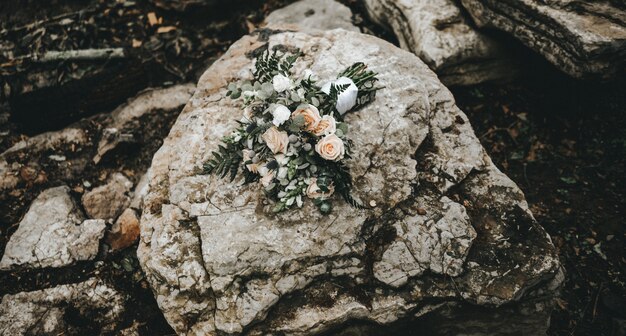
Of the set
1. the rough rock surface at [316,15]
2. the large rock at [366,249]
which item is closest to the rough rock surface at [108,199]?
the large rock at [366,249]

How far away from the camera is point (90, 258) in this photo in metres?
3.64

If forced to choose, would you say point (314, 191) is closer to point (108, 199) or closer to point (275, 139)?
point (275, 139)

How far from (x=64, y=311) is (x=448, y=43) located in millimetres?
4624

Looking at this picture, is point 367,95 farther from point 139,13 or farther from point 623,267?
point 139,13

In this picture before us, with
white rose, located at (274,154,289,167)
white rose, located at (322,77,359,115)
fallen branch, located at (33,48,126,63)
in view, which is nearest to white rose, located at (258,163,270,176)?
white rose, located at (274,154,289,167)

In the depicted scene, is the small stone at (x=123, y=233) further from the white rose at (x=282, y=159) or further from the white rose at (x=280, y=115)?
the white rose at (x=280, y=115)

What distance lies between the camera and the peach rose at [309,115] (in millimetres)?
2764

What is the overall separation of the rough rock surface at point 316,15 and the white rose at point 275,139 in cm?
268

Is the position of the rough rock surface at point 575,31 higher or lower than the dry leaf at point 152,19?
higher

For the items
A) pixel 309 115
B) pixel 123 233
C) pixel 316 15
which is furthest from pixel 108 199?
pixel 316 15

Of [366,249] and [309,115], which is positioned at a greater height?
[309,115]

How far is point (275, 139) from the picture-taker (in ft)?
9.05

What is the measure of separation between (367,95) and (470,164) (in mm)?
1051

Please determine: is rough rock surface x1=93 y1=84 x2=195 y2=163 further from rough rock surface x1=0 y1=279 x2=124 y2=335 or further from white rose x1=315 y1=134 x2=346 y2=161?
white rose x1=315 y1=134 x2=346 y2=161
